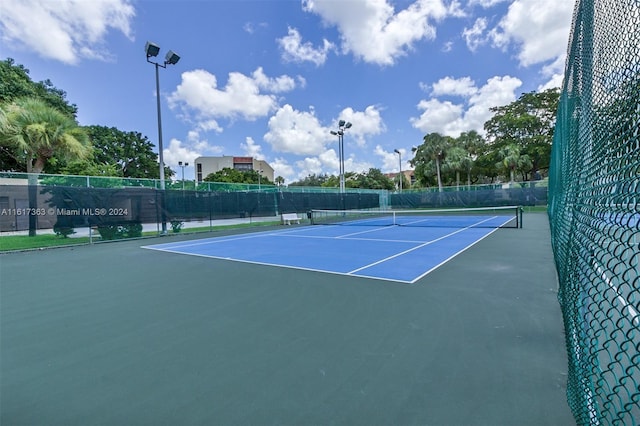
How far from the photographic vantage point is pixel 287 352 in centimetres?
262

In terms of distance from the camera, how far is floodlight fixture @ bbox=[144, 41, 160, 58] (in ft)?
39.9

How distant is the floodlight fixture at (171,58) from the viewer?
12.8 meters

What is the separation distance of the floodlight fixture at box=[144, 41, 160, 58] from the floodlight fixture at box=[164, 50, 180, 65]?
49 centimetres

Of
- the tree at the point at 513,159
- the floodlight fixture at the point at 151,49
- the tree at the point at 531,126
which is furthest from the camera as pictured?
the tree at the point at 531,126

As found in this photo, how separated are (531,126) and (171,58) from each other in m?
39.2

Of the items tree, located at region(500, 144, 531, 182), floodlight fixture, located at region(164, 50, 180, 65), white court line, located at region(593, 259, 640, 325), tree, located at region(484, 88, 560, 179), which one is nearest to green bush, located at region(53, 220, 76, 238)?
floodlight fixture, located at region(164, 50, 180, 65)

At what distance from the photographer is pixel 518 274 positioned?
16.7 ft

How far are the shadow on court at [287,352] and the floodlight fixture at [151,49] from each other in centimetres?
1073

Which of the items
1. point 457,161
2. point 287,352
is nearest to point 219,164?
point 457,161

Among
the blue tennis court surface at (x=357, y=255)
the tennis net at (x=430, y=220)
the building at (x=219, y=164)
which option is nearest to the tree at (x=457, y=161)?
the tennis net at (x=430, y=220)

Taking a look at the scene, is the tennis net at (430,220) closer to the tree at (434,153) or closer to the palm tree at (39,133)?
the palm tree at (39,133)

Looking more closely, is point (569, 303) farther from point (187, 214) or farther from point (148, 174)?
point (148, 174)

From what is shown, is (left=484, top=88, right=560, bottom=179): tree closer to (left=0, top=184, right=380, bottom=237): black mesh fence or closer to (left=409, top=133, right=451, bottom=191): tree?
(left=409, top=133, right=451, bottom=191): tree

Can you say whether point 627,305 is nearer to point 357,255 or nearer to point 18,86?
point 357,255
